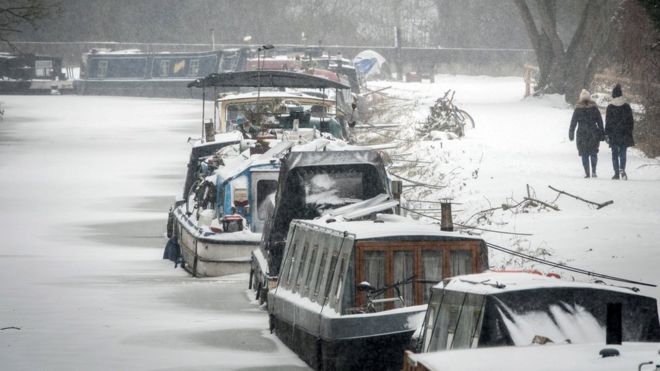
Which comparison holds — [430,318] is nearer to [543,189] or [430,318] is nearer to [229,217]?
[229,217]

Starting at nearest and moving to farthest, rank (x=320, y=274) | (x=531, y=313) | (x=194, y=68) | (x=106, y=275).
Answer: (x=531, y=313) → (x=320, y=274) → (x=106, y=275) → (x=194, y=68)

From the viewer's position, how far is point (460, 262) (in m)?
13.5

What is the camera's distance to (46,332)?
16.3 m

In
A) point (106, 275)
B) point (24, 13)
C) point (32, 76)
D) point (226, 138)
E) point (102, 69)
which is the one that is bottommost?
point (32, 76)

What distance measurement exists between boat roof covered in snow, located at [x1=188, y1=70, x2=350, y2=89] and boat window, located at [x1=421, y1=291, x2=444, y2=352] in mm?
16575

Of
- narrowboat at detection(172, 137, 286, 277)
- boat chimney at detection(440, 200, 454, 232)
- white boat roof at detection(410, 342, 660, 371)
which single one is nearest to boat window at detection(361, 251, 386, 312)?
boat chimney at detection(440, 200, 454, 232)

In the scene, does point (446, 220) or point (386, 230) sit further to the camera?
point (446, 220)

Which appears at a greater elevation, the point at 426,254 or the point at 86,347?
the point at 426,254

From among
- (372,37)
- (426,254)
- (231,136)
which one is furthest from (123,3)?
(426,254)

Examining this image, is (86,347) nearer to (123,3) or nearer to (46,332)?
(46,332)

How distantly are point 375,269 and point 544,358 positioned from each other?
233 inches

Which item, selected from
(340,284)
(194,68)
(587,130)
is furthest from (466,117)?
(194,68)

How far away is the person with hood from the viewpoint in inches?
1027

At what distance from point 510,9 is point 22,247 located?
59.6m
